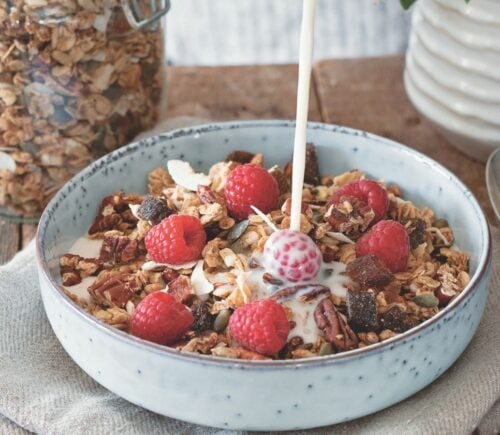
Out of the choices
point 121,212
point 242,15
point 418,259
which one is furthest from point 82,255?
point 242,15

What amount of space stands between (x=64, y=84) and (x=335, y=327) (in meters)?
0.45

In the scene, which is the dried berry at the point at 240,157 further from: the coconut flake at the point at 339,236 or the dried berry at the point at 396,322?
the dried berry at the point at 396,322

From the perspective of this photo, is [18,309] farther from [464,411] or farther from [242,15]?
[242,15]

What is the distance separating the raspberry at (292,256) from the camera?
0.80 metres

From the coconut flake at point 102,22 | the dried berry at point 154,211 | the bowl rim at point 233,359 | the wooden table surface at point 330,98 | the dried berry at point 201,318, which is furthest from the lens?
the wooden table surface at point 330,98

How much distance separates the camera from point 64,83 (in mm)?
1013

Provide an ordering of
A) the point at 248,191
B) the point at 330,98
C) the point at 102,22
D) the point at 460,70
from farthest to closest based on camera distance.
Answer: the point at 330,98, the point at 460,70, the point at 102,22, the point at 248,191

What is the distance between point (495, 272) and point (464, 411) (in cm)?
22

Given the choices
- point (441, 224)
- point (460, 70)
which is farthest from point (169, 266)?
point (460, 70)

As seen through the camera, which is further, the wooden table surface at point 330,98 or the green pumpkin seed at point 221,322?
the wooden table surface at point 330,98

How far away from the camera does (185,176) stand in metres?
0.97

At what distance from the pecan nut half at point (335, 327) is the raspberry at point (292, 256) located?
37 millimetres

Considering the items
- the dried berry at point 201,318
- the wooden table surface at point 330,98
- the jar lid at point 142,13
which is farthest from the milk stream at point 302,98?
the wooden table surface at point 330,98

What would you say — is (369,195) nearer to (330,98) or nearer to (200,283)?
(200,283)
